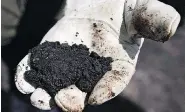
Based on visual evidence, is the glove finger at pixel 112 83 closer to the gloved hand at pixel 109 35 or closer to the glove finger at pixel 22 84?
the gloved hand at pixel 109 35

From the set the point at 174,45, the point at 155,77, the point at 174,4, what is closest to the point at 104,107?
the point at 155,77

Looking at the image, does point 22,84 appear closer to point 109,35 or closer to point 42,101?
point 42,101

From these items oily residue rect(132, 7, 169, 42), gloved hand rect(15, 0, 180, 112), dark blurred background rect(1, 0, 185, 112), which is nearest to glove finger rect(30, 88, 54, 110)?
gloved hand rect(15, 0, 180, 112)

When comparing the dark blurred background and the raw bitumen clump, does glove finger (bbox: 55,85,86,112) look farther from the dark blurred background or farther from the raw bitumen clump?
the dark blurred background

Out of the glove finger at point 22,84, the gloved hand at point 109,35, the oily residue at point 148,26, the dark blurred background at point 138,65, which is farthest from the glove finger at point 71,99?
the dark blurred background at point 138,65

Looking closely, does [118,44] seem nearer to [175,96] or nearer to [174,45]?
[175,96]

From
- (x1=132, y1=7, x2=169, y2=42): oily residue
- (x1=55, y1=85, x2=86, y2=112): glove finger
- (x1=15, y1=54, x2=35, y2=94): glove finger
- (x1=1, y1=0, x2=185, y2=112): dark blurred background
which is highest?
(x1=132, y1=7, x2=169, y2=42): oily residue

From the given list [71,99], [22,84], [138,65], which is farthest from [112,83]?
[138,65]
